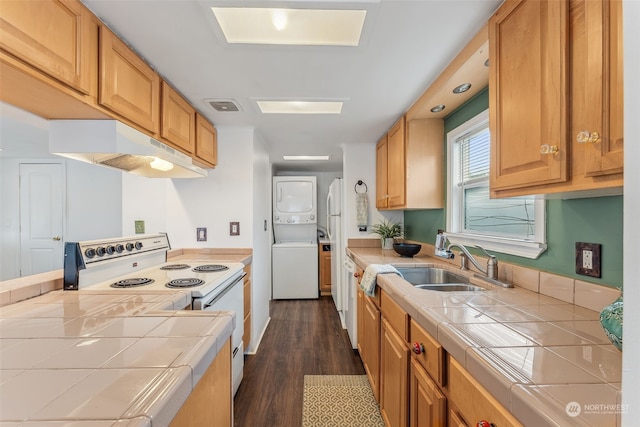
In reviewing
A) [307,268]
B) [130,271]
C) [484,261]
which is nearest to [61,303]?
[130,271]

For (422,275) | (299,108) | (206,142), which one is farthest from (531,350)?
(206,142)

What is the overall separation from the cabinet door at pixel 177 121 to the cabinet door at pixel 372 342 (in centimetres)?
177

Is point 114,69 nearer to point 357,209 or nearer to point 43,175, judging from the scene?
point 357,209

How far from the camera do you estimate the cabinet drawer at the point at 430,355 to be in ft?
2.91

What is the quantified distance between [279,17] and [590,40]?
1117mm

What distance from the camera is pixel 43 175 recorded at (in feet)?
11.8

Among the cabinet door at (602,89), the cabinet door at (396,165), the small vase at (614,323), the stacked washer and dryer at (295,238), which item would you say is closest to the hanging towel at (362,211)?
the cabinet door at (396,165)

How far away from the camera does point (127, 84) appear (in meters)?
1.33

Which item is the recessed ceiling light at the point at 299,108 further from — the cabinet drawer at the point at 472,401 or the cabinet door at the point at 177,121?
the cabinet drawer at the point at 472,401

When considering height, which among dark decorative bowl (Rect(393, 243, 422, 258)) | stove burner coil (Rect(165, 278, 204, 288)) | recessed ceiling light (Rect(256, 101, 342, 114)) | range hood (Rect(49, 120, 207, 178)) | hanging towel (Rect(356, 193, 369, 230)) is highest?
recessed ceiling light (Rect(256, 101, 342, 114))

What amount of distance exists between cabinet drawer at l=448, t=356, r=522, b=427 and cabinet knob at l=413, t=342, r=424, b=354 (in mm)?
182

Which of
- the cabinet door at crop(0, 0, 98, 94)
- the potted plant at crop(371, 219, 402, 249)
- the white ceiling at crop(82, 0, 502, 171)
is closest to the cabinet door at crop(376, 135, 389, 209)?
the potted plant at crop(371, 219, 402, 249)

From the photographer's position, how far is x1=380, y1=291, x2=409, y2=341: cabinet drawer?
1.22 meters

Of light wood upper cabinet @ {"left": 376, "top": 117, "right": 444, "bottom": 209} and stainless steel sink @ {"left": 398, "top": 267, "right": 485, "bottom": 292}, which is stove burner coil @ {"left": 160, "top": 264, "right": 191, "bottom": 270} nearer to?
stainless steel sink @ {"left": 398, "top": 267, "right": 485, "bottom": 292}
